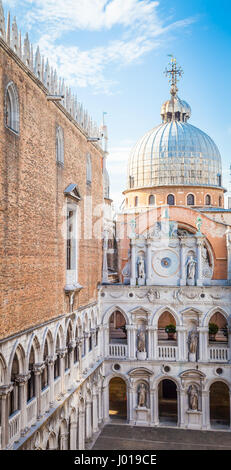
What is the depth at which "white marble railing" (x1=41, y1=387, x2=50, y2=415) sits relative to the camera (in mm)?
14883

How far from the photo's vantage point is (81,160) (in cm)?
2070

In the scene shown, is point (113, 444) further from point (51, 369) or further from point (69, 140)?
point (69, 140)

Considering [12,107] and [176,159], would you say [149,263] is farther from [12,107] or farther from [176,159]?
[12,107]

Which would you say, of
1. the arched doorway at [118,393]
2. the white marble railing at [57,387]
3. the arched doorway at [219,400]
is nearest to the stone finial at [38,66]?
the white marble railing at [57,387]

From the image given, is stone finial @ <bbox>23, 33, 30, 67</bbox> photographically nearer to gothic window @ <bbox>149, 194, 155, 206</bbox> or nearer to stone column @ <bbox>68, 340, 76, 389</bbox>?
stone column @ <bbox>68, 340, 76, 389</bbox>

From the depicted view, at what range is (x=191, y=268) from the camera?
2405cm

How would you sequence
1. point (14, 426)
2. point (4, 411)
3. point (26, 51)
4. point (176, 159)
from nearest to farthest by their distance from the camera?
point (4, 411), point (14, 426), point (26, 51), point (176, 159)

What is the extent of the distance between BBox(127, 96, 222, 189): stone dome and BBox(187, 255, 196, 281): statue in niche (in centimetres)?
1064

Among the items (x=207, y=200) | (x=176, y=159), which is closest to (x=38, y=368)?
(x=207, y=200)

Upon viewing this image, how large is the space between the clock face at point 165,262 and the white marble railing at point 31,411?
11.8 metres

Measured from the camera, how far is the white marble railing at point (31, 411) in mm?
13680

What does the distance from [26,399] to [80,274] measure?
7.86 meters

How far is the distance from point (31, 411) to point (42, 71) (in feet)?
35.5
